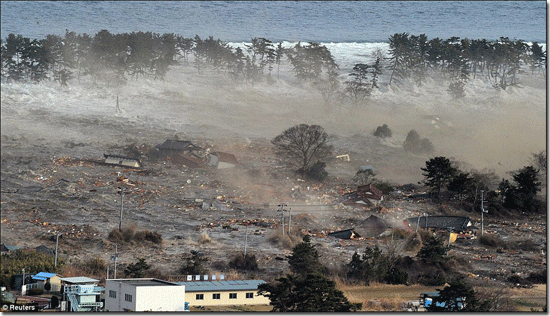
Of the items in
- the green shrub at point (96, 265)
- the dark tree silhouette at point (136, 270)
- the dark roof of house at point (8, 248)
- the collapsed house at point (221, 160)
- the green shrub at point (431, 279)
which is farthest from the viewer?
the collapsed house at point (221, 160)

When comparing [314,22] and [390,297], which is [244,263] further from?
[314,22]

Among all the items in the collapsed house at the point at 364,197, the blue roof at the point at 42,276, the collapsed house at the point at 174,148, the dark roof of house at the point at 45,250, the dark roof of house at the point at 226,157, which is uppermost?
the collapsed house at the point at 174,148

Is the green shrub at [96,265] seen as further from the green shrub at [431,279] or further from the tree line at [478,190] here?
the tree line at [478,190]

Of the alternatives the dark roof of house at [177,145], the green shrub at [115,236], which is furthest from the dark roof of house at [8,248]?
the dark roof of house at [177,145]

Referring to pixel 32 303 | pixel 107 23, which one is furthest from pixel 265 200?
pixel 107 23

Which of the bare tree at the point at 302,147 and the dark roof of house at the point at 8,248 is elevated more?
the bare tree at the point at 302,147

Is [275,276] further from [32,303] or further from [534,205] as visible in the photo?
[534,205]

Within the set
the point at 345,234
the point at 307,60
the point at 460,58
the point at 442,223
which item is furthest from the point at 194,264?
the point at 460,58
